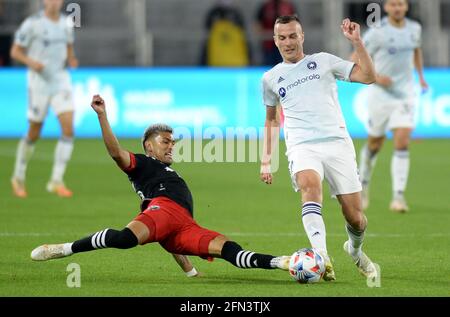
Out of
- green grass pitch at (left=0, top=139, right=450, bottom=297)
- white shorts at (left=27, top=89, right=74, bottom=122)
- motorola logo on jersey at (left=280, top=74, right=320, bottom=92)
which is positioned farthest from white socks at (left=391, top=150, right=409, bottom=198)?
motorola logo on jersey at (left=280, top=74, right=320, bottom=92)

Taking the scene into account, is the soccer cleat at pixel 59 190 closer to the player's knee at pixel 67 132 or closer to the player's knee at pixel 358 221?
the player's knee at pixel 67 132

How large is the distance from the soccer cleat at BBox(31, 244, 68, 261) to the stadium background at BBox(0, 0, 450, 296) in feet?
0.46

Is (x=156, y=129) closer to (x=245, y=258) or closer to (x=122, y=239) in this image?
(x=122, y=239)

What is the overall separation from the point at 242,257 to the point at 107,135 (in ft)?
4.34

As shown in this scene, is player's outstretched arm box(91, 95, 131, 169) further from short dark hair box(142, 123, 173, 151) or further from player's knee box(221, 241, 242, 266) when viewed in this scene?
player's knee box(221, 241, 242, 266)

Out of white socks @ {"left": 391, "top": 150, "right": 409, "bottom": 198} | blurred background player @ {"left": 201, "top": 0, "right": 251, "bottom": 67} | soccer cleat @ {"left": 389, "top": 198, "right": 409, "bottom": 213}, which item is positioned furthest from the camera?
blurred background player @ {"left": 201, "top": 0, "right": 251, "bottom": 67}

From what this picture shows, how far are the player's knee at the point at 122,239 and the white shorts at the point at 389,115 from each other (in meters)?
6.24

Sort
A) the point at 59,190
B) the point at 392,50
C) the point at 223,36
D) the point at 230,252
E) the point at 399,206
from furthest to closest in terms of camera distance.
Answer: the point at 223,36, the point at 59,190, the point at 392,50, the point at 399,206, the point at 230,252

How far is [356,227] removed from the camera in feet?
28.9

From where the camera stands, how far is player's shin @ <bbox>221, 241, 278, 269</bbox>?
8.32 metres

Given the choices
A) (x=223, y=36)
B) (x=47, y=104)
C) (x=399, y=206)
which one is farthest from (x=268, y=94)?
Result: (x=223, y=36)

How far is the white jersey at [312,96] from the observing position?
8.73 metres

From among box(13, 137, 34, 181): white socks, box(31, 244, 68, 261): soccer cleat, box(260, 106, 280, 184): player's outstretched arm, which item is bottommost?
box(13, 137, 34, 181): white socks

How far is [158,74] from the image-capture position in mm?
22562
